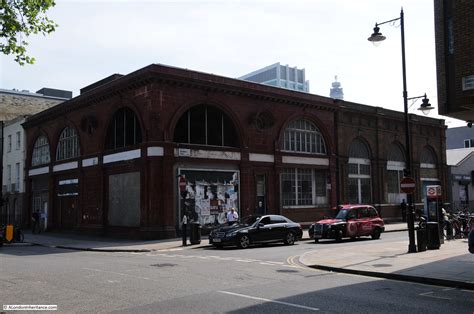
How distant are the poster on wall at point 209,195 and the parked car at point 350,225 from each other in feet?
22.6

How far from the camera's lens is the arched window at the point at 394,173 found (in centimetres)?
4266

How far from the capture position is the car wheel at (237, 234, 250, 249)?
21922 millimetres

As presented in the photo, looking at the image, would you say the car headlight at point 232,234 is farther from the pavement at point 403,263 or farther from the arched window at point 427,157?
the arched window at point 427,157

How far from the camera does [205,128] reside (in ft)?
98.6

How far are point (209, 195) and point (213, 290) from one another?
1883cm

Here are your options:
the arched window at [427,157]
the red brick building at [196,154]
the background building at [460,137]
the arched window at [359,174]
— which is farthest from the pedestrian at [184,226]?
the background building at [460,137]

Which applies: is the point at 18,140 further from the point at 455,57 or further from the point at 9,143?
the point at 455,57

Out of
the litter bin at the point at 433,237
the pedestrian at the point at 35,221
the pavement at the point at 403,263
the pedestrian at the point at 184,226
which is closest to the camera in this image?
the pavement at the point at 403,263

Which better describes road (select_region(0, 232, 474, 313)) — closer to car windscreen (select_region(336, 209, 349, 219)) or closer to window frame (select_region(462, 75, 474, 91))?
window frame (select_region(462, 75, 474, 91))

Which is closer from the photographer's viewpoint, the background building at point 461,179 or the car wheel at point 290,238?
the car wheel at point 290,238

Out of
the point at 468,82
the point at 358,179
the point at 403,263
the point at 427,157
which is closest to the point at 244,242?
the point at 403,263

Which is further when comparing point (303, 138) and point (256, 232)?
point (303, 138)

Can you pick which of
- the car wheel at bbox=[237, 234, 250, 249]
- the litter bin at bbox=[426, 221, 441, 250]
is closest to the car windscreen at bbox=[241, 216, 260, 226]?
the car wheel at bbox=[237, 234, 250, 249]

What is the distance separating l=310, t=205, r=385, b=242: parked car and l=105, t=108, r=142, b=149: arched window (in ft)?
39.5
